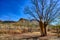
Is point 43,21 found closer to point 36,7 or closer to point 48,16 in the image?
point 48,16

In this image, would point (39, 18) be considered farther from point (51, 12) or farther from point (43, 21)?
point (51, 12)

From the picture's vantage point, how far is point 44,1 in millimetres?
21938

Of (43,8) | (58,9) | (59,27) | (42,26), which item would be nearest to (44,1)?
(43,8)

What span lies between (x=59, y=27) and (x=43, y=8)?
12125 millimetres

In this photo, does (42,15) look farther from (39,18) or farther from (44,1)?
(44,1)

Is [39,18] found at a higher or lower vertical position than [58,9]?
lower

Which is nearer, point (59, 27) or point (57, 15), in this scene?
point (57, 15)

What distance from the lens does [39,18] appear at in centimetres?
2130

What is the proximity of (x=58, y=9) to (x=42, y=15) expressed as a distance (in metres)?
2.83

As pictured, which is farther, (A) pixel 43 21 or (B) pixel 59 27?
(B) pixel 59 27

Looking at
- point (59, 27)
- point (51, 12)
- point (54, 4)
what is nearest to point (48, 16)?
point (51, 12)

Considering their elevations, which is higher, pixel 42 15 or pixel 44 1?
pixel 44 1

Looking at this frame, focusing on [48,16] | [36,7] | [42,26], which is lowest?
[42,26]

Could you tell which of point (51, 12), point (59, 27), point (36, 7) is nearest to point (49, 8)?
point (51, 12)
